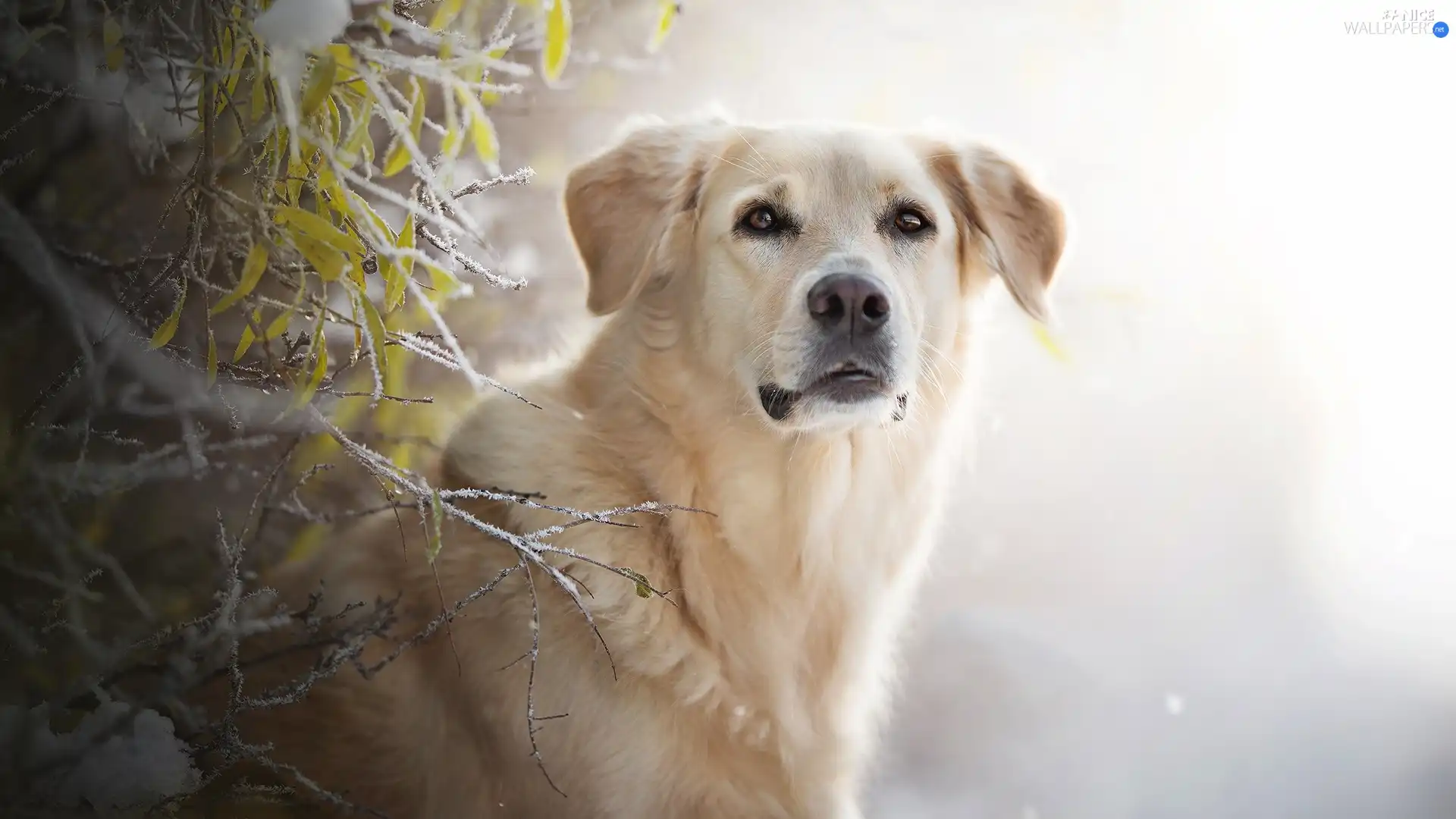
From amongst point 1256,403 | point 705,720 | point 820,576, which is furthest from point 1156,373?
point 705,720

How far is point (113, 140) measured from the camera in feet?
5.34

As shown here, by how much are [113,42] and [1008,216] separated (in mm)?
1488

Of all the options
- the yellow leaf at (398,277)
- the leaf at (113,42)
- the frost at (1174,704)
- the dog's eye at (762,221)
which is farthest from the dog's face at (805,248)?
the frost at (1174,704)

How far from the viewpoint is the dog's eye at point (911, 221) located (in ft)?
6.08

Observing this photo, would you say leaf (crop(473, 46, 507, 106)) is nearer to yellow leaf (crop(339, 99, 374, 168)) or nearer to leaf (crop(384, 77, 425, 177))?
leaf (crop(384, 77, 425, 177))

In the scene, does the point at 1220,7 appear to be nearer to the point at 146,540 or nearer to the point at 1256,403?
the point at 1256,403

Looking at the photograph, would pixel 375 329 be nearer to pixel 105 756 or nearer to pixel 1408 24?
pixel 105 756

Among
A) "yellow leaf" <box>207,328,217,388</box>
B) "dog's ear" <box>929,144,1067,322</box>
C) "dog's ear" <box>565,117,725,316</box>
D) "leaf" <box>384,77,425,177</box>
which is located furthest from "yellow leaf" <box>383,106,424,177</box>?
"dog's ear" <box>929,144,1067,322</box>

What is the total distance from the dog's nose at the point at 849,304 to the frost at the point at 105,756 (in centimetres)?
117

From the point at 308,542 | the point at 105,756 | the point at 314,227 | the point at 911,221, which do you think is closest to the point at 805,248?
the point at 911,221

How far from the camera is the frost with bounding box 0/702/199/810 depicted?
1.39 meters

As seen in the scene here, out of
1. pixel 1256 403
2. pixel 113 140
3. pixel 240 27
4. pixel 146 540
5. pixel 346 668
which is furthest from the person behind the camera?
pixel 1256 403

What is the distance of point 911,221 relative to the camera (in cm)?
186

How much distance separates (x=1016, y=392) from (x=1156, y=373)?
17.4 inches
